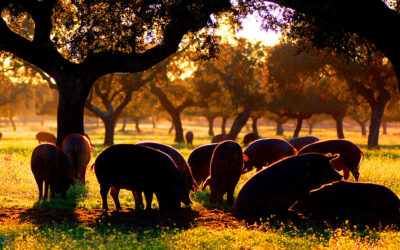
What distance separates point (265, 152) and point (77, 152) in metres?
5.70

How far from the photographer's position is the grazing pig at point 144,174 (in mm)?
7926

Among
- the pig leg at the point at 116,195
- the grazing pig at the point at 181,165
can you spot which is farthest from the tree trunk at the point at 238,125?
the pig leg at the point at 116,195

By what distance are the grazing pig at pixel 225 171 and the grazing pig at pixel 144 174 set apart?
1.59 meters

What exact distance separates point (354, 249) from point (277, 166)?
8.97ft

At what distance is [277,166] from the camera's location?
815 cm

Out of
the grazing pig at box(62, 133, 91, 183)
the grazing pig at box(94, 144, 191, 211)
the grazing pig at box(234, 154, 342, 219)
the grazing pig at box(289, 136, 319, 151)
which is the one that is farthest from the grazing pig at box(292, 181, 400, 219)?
the grazing pig at box(289, 136, 319, 151)

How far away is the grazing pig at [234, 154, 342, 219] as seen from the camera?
25.6ft

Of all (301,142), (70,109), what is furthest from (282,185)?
(301,142)

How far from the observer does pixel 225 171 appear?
9.45 m

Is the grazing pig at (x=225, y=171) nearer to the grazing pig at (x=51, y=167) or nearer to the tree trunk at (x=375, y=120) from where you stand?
the grazing pig at (x=51, y=167)

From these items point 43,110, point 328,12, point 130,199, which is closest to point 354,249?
point 328,12

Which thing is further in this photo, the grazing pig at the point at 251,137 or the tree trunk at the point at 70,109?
the grazing pig at the point at 251,137

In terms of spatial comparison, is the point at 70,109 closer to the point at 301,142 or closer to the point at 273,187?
the point at 273,187

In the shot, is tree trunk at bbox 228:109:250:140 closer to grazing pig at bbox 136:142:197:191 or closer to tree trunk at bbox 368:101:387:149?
tree trunk at bbox 368:101:387:149
